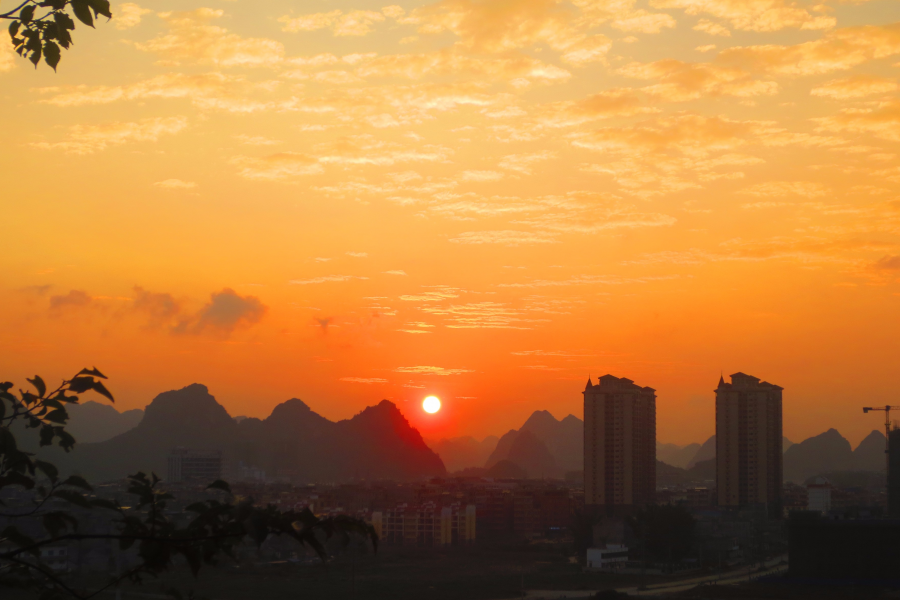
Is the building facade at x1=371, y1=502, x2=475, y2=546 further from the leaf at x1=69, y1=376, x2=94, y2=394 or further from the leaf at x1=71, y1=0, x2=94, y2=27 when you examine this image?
the leaf at x1=71, y1=0, x2=94, y2=27

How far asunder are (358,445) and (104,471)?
4458 centimetres

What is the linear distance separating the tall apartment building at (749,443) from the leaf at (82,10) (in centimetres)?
5890

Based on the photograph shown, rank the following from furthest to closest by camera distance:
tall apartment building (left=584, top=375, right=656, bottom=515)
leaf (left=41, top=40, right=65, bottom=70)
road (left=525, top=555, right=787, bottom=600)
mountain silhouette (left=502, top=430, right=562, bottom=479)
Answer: mountain silhouette (left=502, top=430, right=562, bottom=479) → tall apartment building (left=584, top=375, right=656, bottom=515) → road (left=525, top=555, right=787, bottom=600) → leaf (left=41, top=40, right=65, bottom=70)

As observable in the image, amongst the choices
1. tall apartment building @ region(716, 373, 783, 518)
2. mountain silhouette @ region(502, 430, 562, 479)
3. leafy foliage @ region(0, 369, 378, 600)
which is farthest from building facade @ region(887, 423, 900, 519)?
mountain silhouette @ region(502, 430, 562, 479)

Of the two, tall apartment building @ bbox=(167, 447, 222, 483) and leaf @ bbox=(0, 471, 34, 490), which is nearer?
leaf @ bbox=(0, 471, 34, 490)

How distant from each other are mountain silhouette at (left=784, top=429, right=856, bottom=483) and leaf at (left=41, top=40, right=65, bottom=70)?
16831 cm

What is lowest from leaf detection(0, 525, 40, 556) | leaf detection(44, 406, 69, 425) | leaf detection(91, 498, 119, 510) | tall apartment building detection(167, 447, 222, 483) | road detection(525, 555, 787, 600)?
road detection(525, 555, 787, 600)

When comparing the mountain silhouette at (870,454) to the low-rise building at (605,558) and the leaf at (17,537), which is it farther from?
the leaf at (17,537)

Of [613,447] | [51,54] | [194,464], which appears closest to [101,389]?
[51,54]

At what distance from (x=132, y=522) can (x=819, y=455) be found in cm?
18377

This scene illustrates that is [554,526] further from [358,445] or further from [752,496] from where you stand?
[358,445]

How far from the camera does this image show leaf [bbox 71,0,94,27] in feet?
7.31

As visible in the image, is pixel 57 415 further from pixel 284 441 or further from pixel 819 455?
pixel 819 455

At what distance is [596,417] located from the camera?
57.3 metres
